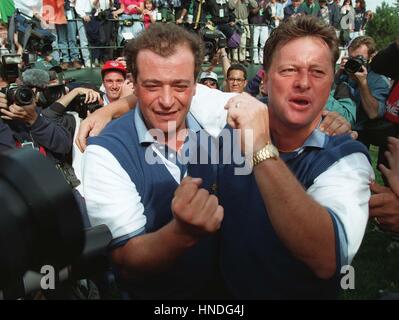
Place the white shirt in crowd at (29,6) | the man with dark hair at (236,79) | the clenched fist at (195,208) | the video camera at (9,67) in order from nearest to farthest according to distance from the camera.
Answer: the clenched fist at (195,208) < the video camera at (9,67) < the man with dark hair at (236,79) < the white shirt in crowd at (29,6)

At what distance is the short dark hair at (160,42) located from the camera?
2057 mm

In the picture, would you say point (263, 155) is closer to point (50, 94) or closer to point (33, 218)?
point (33, 218)

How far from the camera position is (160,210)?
1842mm

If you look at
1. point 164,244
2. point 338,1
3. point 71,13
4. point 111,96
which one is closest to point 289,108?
point 164,244

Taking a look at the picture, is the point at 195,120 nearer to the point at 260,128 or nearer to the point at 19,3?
the point at 260,128

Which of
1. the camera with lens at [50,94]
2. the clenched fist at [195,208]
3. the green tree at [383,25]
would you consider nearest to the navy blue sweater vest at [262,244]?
the clenched fist at [195,208]

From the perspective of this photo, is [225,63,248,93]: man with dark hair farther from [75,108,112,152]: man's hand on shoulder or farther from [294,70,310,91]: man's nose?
[294,70,310,91]: man's nose

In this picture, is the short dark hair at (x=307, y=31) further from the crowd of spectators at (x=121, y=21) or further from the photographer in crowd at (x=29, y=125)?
the crowd of spectators at (x=121, y=21)

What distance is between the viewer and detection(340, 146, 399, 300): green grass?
3.54 meters

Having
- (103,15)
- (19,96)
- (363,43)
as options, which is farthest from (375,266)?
(103,15)

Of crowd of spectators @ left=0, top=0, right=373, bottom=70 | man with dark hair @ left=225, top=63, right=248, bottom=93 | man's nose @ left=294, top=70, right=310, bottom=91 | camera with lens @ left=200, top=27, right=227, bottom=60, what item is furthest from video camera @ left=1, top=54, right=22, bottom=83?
crowd of spectators @ left=0, top=0, right=373, bottom=70

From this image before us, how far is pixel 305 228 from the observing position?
1.34 metres

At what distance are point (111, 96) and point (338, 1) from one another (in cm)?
1111

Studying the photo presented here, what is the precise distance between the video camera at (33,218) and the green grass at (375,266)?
2908mm
